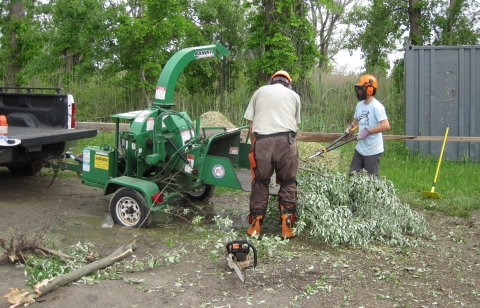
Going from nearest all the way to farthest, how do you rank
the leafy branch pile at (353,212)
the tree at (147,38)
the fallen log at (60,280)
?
the fallen log at (60,280) < the leafy branch pile at (353,212) < the tree at (147,38)

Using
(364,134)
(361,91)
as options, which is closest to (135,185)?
(364,134)

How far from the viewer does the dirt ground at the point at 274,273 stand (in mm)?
4703

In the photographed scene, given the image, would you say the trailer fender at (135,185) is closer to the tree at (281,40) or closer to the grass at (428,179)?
the grass at (428,179)

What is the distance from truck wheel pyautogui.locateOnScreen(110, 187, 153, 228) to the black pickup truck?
167 cm

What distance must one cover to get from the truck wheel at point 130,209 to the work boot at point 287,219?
1.68 meters

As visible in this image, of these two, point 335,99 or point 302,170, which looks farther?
point 335,99

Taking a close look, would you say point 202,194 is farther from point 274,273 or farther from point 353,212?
point 274,273

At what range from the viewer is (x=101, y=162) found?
746 cm

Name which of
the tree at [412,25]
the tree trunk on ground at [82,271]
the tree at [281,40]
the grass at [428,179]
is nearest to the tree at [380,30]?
the tree at [412,25]

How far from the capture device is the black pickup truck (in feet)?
26.4

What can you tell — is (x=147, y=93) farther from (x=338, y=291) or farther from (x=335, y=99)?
(x=338, y=291)

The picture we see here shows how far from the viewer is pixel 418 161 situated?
1164 centimetres

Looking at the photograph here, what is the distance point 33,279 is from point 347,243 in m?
3.39

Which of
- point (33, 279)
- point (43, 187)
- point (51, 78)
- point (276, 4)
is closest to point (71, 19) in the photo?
point (51, 78)
